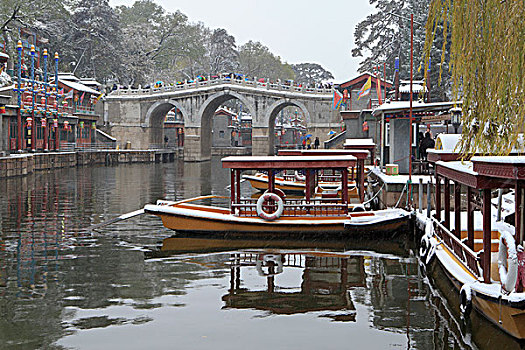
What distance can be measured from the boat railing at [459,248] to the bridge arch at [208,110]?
43.0m

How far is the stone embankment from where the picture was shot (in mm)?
31156

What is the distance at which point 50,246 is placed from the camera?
1433 centimetres

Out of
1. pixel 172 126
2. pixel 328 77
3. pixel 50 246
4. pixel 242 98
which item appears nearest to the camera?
pixel 50 246

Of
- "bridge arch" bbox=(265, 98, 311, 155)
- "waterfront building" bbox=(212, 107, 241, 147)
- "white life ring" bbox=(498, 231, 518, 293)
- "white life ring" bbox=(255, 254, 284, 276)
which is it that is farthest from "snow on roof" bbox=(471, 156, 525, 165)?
"waterfront building" bbox=(212, 107, 241, 147)

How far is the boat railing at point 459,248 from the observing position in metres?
8.95

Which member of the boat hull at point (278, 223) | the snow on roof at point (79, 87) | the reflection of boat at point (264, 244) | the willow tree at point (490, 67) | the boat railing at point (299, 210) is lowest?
the reflection of boat at point (264, 244)

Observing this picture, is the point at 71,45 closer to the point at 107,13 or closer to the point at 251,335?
the point at 107,13

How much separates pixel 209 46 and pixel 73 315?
78.1 m

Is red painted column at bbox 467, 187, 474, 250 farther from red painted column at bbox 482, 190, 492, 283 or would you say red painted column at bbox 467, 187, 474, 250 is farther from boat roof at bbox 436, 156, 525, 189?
red painted column at bbox 482, 190, 492, 283

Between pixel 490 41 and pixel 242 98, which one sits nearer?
pixel 490 41

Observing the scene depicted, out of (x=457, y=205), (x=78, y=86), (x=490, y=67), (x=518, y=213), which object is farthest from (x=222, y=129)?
(x=518, y=213)

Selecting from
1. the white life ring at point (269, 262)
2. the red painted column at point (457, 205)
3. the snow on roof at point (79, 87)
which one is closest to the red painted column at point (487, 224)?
the red painted column at point (457, 205)

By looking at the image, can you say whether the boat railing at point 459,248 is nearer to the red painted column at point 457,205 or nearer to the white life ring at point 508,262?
the red painted column at point 457,205

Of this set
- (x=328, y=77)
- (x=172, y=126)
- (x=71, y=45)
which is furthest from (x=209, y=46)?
(x=328, y=77)
